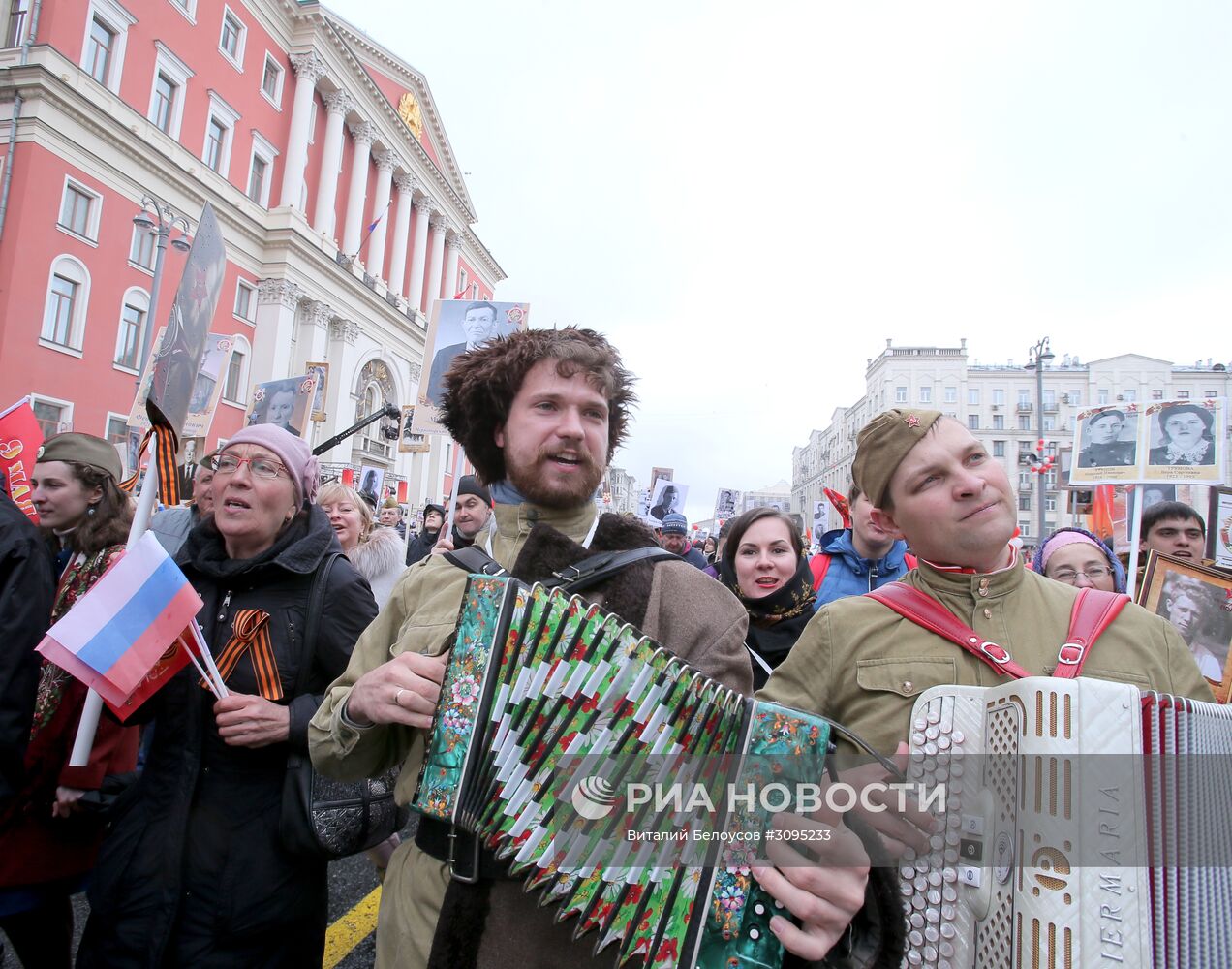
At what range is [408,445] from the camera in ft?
37.2

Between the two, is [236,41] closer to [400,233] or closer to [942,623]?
[400,233]

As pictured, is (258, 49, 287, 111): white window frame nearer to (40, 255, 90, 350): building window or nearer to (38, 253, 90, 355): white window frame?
(38, 253, 90, 355): white window frame

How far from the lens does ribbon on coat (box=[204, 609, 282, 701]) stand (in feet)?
7.00

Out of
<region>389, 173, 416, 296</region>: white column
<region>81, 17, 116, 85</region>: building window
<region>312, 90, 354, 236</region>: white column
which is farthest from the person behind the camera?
<region>389, 173, 416, 296</region>: white column

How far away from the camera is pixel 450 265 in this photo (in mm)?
45906

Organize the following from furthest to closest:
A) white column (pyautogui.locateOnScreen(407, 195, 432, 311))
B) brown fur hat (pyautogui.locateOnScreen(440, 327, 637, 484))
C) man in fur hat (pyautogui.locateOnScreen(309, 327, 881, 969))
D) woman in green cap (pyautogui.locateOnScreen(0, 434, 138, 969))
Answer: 1. white column (pyautogui.locateOnScreen(407, 195, 432, 311))
2. woman in green cap (pyautogui.locateOnScreen(0, 434, 138, 969))
3. brown fur hat (pyautogui.locateOnScreen(440, 327, 637, 484))
4. man in fur hat (pyautogui.locateOnScreen(309, 327, 881, 969))

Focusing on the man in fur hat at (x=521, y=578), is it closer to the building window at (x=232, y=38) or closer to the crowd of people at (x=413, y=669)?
the crowd of people at (x=413, y=669)

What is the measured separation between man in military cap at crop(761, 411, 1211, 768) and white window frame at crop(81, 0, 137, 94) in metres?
27.3

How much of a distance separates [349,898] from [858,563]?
3440 millimetres

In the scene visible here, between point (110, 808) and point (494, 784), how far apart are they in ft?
6.80

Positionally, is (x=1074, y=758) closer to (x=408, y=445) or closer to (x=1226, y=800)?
(x=1226, y=800)

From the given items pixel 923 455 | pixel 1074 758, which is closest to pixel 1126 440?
pixel 923 455

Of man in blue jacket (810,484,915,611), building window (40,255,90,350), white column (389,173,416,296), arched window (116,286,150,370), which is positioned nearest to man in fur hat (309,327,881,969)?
man in blue jacket (810,484,915,611)

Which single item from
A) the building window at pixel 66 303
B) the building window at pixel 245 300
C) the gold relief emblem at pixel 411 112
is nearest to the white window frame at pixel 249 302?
the building window at pixel 245 300
